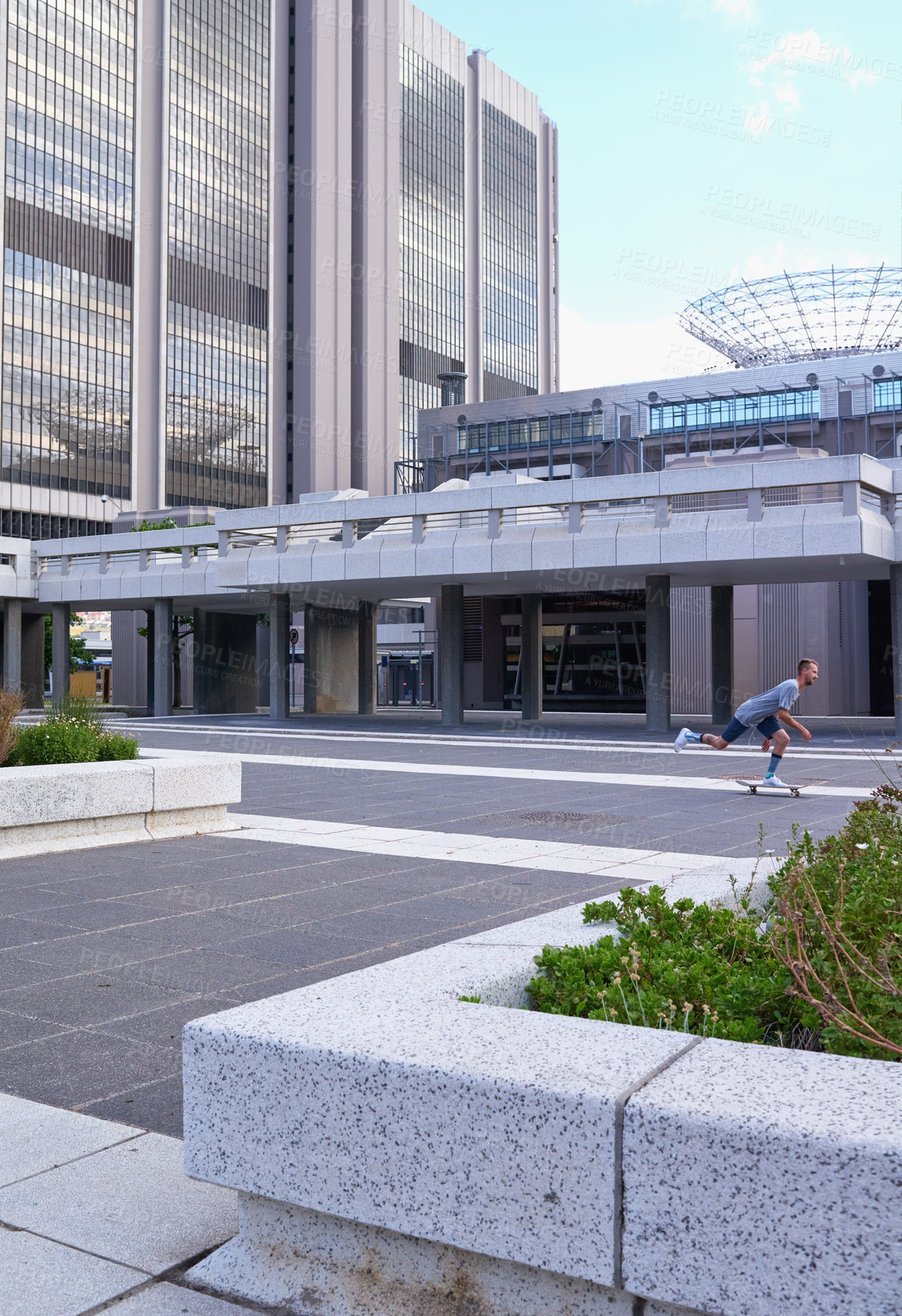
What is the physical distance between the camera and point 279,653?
37.2 meters

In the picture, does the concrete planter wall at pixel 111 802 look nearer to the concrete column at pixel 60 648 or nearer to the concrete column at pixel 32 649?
the concrete column at pixel 60 648

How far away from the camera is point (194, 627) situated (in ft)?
142

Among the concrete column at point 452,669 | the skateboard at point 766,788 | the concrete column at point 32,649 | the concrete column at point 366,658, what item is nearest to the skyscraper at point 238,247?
the concrete column at point 32,649

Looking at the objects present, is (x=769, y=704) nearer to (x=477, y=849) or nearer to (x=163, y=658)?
(x=477, y=849)

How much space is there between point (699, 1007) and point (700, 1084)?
3.50 ft

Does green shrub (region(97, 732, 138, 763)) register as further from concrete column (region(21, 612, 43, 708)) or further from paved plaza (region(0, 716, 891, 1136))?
concrete column (region(21, 612, 43, 708))

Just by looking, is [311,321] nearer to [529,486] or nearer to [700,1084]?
[529,486]

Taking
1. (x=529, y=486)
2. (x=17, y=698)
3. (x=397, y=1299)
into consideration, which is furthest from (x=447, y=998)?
(x=529, y=486)

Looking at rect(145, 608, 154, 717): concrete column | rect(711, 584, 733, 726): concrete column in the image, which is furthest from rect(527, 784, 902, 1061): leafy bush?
rect(145, 608, 154, 717): concrete column

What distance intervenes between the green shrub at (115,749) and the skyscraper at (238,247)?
76.5m

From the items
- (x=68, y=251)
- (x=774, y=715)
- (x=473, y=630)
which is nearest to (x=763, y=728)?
(x=774, y=715)

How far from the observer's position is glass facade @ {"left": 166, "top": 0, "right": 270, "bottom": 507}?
93.4m

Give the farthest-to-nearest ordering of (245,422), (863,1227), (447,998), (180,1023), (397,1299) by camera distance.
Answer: (245,422), (180,1023), (447,998), (397,1299), (863,1227)

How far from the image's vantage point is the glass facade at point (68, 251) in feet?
267
